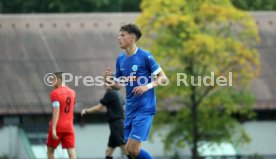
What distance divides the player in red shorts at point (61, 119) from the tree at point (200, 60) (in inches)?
528

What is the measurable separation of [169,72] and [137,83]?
17639 mm

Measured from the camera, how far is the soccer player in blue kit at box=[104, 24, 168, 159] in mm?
16188

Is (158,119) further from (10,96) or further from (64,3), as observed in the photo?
(64,3)

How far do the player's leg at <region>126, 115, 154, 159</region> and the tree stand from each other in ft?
57.2

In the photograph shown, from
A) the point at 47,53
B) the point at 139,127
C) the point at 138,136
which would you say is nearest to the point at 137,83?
the point at 139,127

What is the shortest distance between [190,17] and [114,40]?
9733 mm

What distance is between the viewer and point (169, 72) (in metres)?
33.8

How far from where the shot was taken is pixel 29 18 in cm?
4447

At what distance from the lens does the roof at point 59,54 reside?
41.0 m

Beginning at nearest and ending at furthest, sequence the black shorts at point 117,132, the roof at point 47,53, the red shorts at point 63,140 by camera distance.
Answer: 1. the red shorts at point 63,140
2. the black shorts at point 117,132
3. the roof at point 47,53

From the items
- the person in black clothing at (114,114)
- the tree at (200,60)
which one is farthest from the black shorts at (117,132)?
the tree at (200,60)

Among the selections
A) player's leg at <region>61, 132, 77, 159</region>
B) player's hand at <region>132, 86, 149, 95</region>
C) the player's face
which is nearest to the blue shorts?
player's hand at <region>132, 86, 149, 95</region>

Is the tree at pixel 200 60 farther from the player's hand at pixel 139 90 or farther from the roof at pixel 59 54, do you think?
the player's hand at pixel 139 90

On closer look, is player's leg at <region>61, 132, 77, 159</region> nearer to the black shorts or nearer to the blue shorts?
the black shorts
